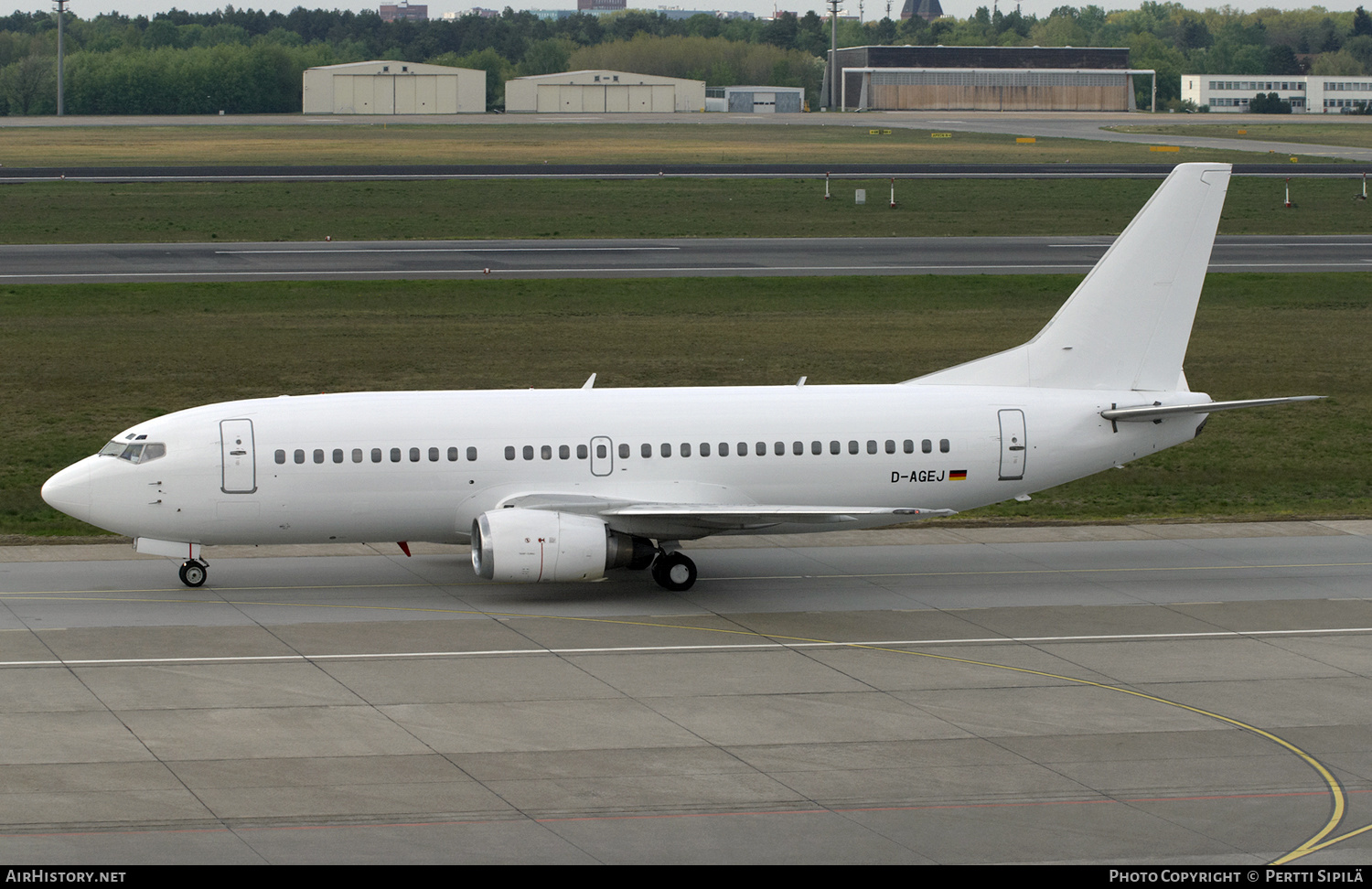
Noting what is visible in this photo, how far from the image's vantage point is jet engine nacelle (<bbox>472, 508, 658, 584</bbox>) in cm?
2873

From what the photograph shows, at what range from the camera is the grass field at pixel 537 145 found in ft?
429

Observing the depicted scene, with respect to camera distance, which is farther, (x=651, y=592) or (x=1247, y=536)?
(x=1247, y=536)

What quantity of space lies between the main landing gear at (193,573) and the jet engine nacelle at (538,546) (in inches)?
226

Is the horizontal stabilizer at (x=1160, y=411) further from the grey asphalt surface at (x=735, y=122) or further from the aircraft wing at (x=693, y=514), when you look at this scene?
the grey asphalt surface at (x=735, y=122)

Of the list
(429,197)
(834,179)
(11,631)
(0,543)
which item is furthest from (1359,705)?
(834,179)

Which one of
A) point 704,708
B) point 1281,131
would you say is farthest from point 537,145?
point 704,708

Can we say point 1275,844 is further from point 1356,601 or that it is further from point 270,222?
point 270,222

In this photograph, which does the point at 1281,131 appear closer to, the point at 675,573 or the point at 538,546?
the point at 675,573

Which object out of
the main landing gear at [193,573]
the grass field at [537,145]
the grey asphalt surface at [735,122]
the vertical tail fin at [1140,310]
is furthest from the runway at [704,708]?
the grey asphalt surface at [735,122]

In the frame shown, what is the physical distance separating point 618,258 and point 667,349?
71.9ft

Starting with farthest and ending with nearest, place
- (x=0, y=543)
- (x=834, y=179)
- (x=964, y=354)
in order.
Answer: (x=834, y=179)
(x=964, y=354)
(x=0, y=543)

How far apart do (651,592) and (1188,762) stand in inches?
477

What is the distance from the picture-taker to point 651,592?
3086 centimetres

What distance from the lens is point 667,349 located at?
184ft
